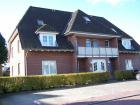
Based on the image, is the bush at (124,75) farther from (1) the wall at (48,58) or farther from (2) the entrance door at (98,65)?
(1) the wall at (48,58)

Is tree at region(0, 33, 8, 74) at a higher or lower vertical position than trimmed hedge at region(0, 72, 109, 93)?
higher

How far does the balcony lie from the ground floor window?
363cm

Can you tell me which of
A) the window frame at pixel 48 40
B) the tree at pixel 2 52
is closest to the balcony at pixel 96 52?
the window frame at pixel 48 40

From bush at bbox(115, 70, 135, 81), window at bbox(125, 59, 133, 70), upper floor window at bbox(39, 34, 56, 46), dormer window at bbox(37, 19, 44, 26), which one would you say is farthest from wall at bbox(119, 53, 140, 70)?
dormer window at bbox(37, 19, 44, 26)

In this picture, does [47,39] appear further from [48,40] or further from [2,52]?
[2,52]

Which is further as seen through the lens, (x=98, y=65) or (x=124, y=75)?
(x=98, y=65)

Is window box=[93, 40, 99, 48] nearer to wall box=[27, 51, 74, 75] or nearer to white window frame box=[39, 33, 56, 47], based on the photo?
wall box=[27, 51, 74, 75]

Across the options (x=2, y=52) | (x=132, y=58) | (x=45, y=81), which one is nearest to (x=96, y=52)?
(x=132, y=58)

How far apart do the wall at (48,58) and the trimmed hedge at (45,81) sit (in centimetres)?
472

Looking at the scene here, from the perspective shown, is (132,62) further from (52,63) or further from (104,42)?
(52,63)

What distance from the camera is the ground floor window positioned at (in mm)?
29250

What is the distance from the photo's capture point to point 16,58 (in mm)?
31812

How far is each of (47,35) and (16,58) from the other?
17.9 ft

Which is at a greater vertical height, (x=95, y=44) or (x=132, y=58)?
(x=95, y=44)
